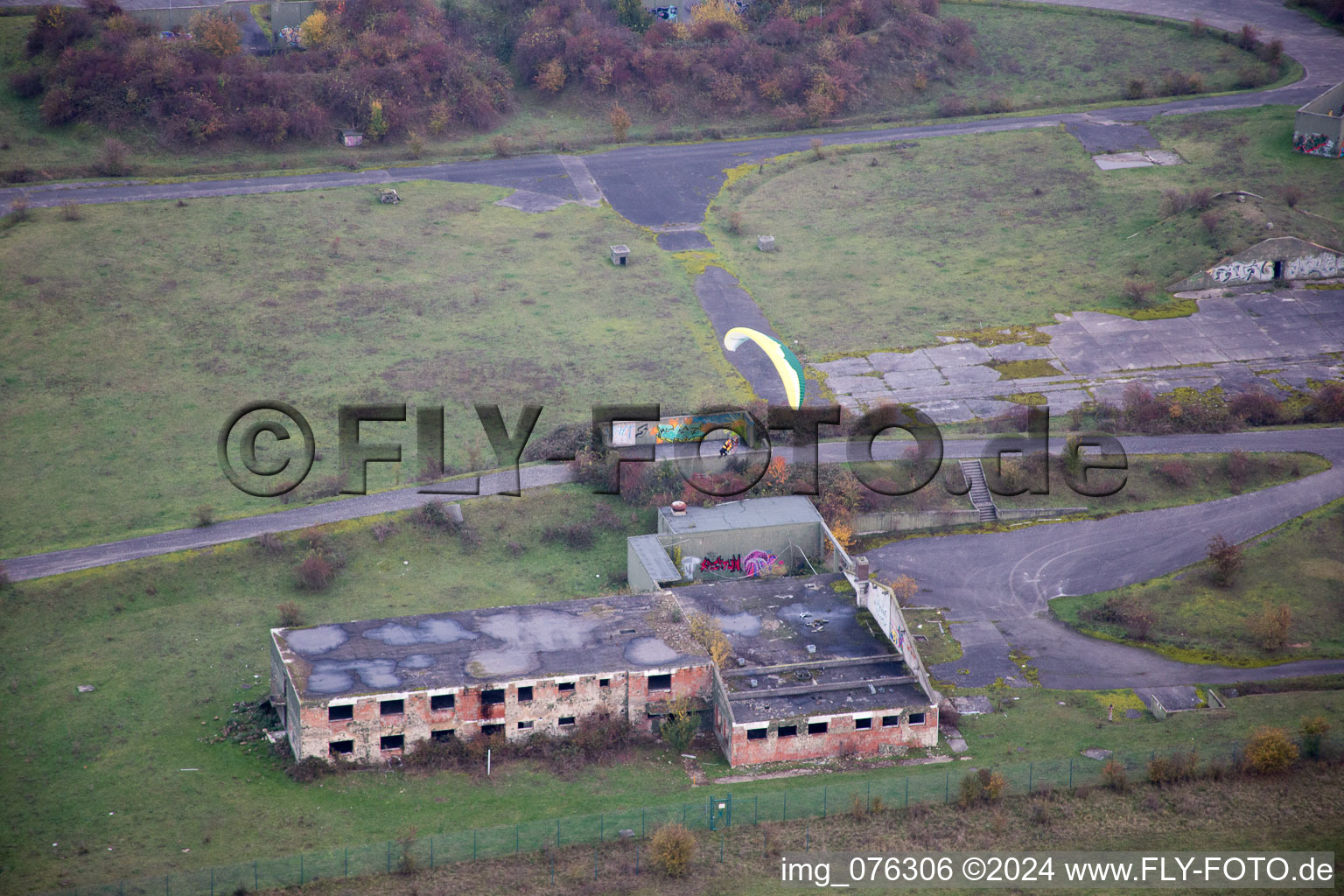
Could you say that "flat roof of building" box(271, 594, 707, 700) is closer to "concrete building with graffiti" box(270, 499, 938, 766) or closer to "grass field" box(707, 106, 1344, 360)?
"concrete building with graffiti" box(270, 499, 938, 766)

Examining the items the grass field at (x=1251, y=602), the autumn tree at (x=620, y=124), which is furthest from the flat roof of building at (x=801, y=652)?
the autumn tree at (x=620, y=124)

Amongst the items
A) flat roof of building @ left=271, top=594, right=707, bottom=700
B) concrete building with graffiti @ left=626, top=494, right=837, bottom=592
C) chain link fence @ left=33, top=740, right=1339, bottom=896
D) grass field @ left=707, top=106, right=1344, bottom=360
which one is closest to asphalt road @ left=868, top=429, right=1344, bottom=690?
concrete building with graffiti @ left=626, top=494, right=837, bottom=592

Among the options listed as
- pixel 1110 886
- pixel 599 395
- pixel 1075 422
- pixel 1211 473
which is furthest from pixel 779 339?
pixel 1110 886

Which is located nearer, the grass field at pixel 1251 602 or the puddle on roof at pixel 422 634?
the puddle on roof at pixel 422 634

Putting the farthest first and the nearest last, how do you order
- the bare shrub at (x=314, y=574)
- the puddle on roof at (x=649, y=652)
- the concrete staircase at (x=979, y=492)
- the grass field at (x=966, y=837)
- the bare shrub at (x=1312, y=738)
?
1. the concrete staircase at (x=979, y=492)
2. the bare shrub at (x=314, y=574)
3. the puddle on roof at (x=649, y=652)
4. the bare shrub at (x=1312, y=738)
5. the grass field at (x=966, y=837)

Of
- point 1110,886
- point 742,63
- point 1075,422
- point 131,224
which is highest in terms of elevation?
point 742,63

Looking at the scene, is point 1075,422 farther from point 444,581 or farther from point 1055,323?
point 444,581

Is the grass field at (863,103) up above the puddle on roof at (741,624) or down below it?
above

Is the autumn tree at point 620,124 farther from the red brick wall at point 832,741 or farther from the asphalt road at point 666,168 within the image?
the red brick wall at point 832,741
